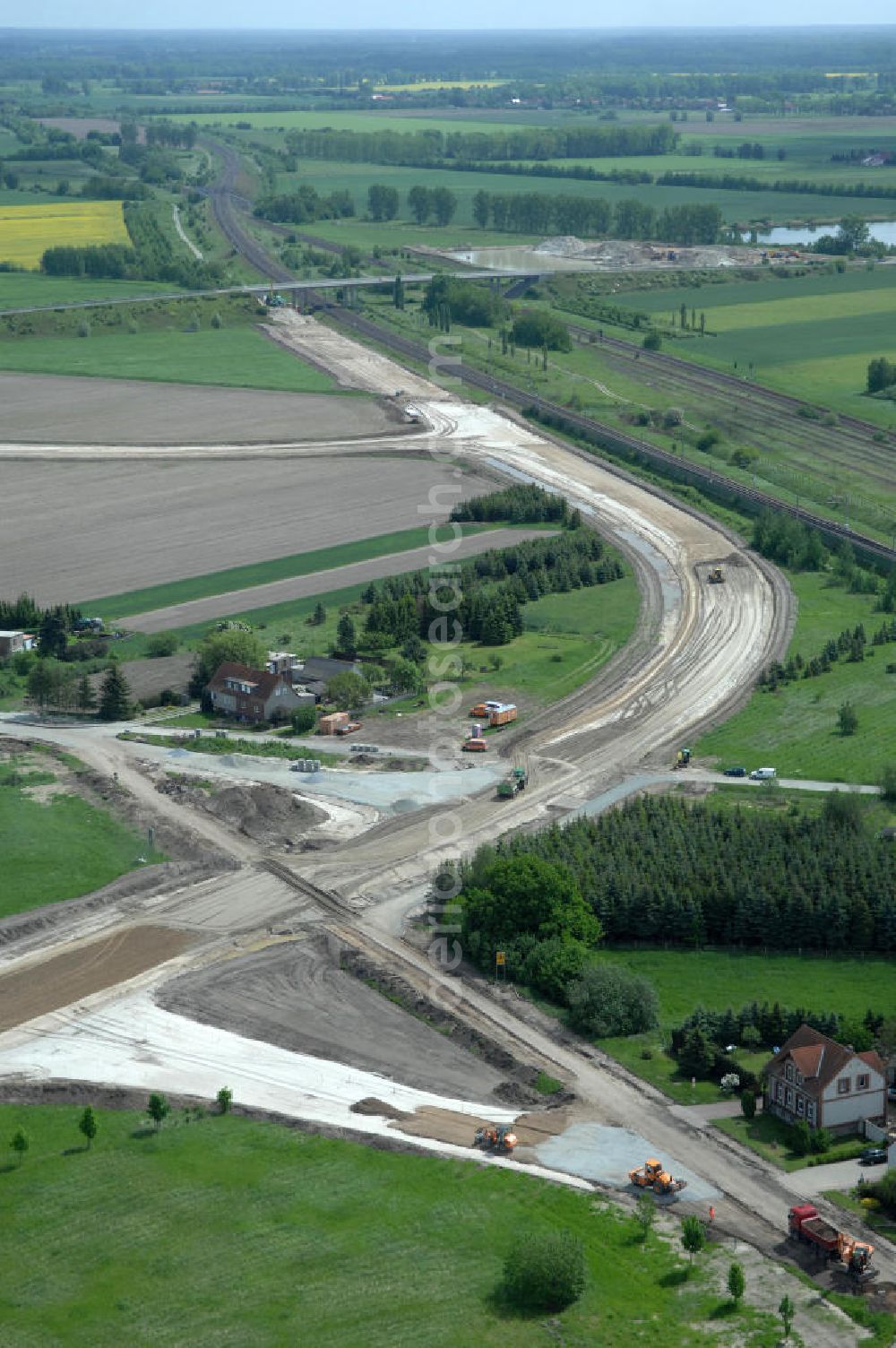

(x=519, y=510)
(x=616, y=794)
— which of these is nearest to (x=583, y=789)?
(x=616, y=794)

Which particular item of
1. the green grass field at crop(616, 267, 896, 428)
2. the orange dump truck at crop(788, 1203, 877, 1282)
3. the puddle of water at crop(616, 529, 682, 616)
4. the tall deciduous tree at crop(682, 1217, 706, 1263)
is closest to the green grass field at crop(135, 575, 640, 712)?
the puddle of water at crop(616, 529, 682, 616)

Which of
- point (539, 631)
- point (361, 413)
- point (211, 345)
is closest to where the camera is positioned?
point (539, 631)

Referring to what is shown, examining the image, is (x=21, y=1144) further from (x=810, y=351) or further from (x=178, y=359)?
(x=810, y=351)

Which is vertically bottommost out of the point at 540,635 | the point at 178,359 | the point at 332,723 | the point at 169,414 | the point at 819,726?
the point at 819,726

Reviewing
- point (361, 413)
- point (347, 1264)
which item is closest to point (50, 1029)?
point (347, 1264)

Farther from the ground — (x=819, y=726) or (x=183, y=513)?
(x=183, y=513)

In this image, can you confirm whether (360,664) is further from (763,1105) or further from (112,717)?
(763,1105)

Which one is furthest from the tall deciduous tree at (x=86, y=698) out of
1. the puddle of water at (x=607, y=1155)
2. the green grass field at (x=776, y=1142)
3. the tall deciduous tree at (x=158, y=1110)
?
the green grass field at (x=776, y=1142)

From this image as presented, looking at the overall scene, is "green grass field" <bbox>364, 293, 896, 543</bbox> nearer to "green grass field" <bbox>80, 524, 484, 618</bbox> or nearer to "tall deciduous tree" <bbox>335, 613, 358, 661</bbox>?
"green grass field" <bbox>80, 524, 484, 618</bbox>
